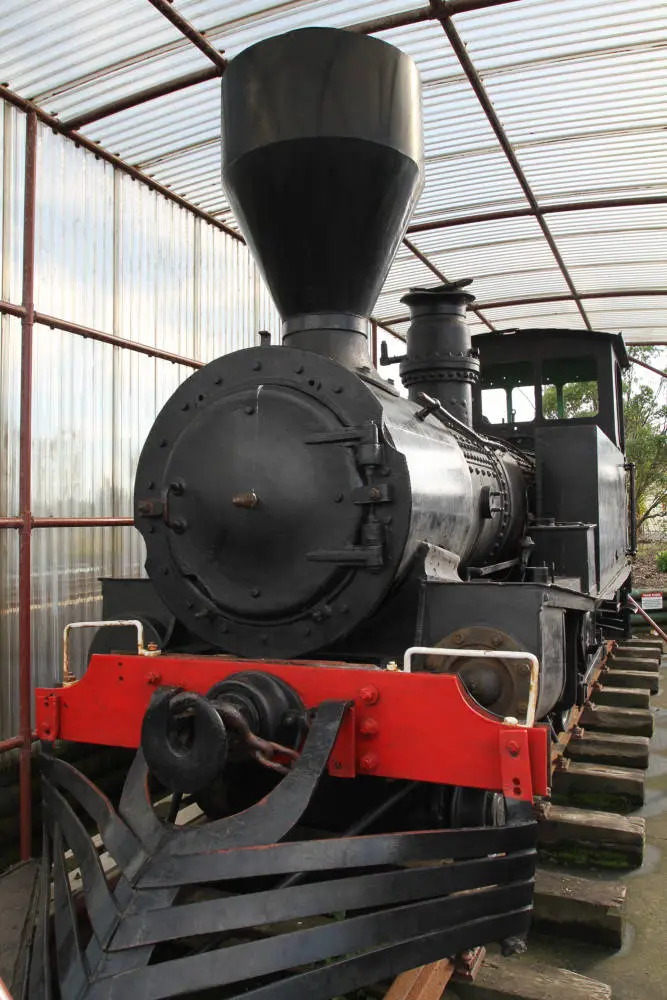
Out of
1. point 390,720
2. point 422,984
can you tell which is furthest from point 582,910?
point 390,720

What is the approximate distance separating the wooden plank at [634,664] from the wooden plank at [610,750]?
227cm

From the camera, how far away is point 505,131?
5.64 metres

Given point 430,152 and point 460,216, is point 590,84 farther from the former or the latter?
point 460,216

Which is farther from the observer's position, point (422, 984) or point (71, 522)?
point (71, 522)

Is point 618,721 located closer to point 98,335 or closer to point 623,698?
point 623,698

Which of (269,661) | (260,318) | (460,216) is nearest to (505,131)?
(460,216)

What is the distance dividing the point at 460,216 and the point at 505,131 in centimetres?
135

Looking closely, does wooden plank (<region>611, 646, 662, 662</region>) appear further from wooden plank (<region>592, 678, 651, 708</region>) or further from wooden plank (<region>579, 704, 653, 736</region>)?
wooden plank (<region>579, 704, 653, 736</region>)

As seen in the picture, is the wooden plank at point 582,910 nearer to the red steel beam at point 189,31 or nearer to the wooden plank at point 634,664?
the wooden plank at point 634,664

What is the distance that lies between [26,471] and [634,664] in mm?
5457

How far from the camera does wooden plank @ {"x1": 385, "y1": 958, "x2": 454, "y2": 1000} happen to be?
224 centimetres

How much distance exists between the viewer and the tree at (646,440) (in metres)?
16.2

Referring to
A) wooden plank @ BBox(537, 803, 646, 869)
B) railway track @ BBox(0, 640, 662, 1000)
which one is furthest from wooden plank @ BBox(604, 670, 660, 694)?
wooden plank @ BBox(537, 803, 646, 869)

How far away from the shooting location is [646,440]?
16.3 m
